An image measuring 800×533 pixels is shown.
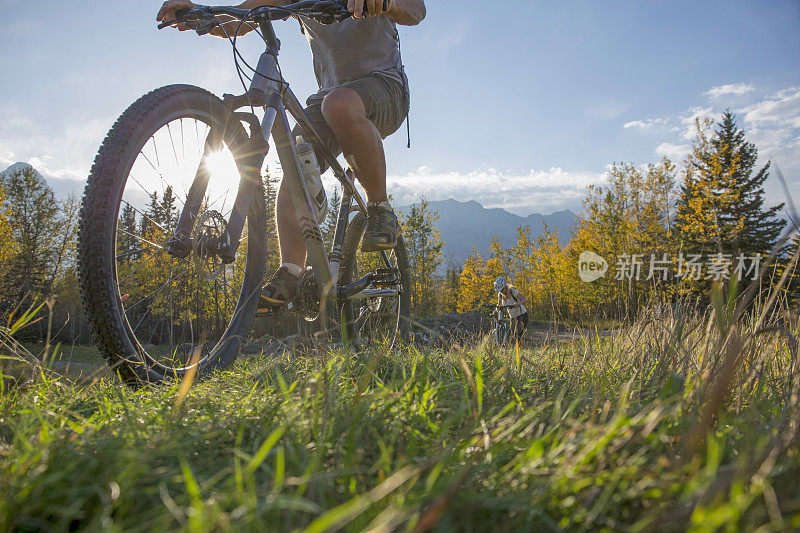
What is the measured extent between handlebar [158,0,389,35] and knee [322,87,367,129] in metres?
0.40

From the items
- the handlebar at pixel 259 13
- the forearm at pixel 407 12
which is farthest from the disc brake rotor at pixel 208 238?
the forearm at pixel 407 12

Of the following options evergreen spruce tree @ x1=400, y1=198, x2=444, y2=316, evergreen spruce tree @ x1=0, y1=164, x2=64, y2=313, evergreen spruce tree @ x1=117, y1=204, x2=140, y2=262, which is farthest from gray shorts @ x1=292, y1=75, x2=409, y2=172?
evergreen spruce tree @ x1=0, y1=164, x2=64, y2=313

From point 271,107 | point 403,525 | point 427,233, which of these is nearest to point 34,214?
point 427,233

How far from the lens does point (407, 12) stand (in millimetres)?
2266

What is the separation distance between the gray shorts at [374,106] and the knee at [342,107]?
0.53ft

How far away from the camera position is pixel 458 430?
Result: 2.92ft

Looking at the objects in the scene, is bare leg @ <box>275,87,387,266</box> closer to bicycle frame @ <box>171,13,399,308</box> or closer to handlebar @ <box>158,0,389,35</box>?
bicycle frame @ <box>171,13,399,308</box>

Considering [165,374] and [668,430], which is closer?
[668,430]

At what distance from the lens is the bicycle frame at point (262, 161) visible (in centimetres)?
181

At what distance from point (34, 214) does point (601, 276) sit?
32.8 metres

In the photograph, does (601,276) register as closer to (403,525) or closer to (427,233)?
(427,233)

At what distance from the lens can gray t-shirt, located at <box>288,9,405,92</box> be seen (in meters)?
2.74

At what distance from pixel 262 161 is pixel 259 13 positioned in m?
0.68

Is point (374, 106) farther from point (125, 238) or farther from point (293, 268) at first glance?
point (125, 238)
